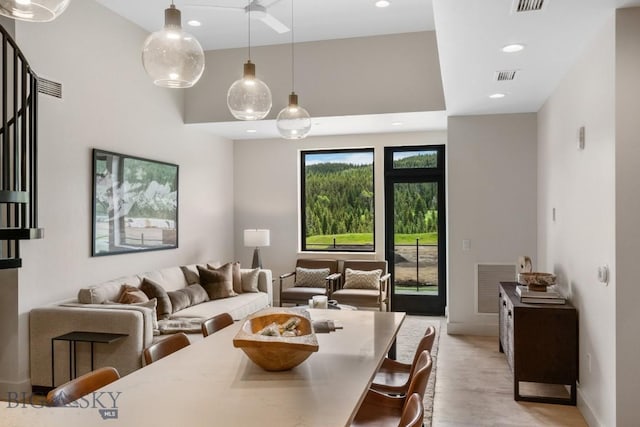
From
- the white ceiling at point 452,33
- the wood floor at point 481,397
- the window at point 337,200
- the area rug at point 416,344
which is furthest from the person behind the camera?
the window at point 337,200

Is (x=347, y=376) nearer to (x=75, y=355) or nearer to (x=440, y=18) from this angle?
(x=440, y=18)

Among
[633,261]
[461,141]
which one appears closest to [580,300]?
[633,261]

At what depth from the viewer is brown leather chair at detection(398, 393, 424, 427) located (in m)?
1.63

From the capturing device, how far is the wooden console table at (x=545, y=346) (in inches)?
147

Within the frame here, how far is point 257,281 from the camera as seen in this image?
259 inches

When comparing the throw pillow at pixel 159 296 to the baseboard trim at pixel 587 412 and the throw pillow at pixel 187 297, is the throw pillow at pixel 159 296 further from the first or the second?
the baseboard trim at pixel 587 412

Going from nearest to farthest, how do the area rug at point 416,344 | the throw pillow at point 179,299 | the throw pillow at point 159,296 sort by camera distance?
the area rug at point 416,344
the throw pillow at point 159,296
the throw pillow at point 179,299

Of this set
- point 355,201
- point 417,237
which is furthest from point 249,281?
point 417,237

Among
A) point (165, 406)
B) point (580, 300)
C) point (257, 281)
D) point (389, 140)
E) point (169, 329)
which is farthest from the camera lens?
point (389, 140)

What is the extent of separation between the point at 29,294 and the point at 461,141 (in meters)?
4.65

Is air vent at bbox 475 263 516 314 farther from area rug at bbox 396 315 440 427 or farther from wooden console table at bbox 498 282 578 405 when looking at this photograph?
wooden console table at bbox 498 282 578 405

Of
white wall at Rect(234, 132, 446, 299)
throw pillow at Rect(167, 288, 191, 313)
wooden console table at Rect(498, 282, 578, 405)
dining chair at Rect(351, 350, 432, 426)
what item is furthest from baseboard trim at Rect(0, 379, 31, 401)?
white wall at Rect(234, 132, 446, 299)

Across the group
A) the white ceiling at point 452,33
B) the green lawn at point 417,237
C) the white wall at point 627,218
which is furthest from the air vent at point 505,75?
the green lawn at point 417,237

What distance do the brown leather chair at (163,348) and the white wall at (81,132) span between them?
7.01ft
